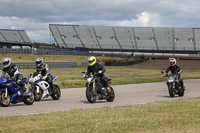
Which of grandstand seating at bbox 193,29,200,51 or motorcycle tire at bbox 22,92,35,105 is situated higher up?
grandstand seating at bbox 193,29,200,51

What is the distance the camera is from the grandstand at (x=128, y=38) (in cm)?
10575

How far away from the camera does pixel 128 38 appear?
111 m

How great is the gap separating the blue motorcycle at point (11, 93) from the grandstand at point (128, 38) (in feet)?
300

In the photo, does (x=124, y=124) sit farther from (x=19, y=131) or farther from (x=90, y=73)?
(x=90, y=73)

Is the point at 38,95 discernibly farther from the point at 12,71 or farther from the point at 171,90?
the point at 171,90

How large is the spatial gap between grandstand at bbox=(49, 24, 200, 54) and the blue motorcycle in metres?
91.6

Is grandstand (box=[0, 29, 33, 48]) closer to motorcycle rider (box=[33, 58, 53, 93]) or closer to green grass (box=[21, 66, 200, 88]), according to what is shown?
green grass (box=[21, 66, 200, 88])

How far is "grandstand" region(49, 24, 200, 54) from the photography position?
105750mm

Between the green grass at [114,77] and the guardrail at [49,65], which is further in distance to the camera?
the guardrail at [49,65]

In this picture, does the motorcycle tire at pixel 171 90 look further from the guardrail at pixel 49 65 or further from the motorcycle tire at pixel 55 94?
the guardrail at pixel 49 65

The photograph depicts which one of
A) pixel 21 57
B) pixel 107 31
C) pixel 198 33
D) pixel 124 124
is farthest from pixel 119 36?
pixel 124 124

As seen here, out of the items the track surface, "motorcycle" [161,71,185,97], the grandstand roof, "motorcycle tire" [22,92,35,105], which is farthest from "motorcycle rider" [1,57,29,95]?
the grandstand roof

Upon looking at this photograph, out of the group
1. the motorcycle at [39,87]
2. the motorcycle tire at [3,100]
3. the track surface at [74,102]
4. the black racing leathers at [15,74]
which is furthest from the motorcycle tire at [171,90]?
the motorcycle tire at [3,100]

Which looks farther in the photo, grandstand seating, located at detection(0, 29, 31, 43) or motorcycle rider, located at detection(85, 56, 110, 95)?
grandstand seating, located at detection(0, 29, 31, 43)
